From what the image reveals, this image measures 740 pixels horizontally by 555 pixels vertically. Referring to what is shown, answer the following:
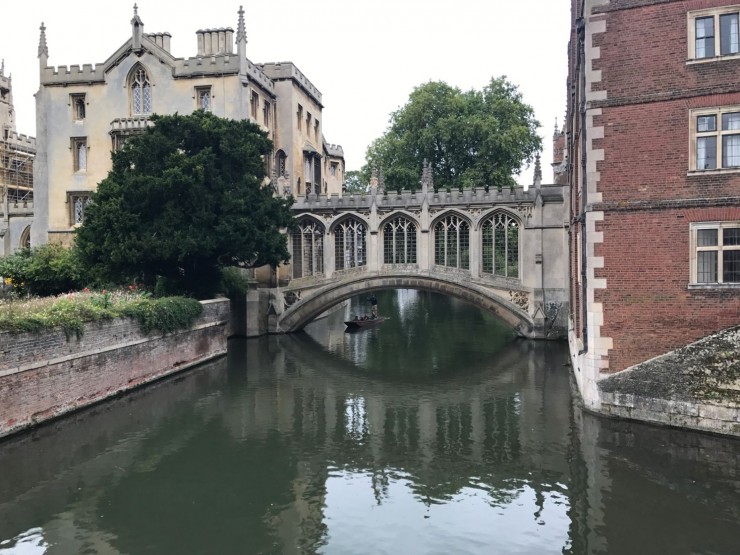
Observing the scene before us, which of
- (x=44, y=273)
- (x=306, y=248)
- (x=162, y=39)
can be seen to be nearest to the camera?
(x=44, y=273)

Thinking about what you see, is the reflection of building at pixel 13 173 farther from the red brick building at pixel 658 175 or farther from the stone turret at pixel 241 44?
the red brick building at pixel 658 175

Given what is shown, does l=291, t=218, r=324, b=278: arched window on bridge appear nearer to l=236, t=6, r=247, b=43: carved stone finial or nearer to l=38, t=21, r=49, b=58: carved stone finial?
l=236, t=6, r=247, b=43: carved stone finial

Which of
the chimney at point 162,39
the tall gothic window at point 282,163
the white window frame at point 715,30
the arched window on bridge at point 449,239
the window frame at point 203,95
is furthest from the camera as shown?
the tall gothic window at point 282,163

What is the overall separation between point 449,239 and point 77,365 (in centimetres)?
1764

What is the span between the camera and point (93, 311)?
15.2 metres

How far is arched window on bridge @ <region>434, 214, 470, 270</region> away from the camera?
1049 inches

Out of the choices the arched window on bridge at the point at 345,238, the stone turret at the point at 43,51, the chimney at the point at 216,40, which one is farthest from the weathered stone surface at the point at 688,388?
the stone turret at the point at 43,51

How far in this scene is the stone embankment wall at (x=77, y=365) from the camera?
12289 mm

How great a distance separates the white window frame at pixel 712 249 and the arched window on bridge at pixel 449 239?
1440cm

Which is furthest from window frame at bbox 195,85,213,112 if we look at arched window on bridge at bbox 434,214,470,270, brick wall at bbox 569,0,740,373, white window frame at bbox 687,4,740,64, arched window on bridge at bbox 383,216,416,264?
white window frame at bbox 687,4,740,64

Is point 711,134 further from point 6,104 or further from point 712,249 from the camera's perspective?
point 6,104

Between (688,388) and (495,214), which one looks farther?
(495,214)

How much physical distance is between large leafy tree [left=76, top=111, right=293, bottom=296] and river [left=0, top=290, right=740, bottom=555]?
5689 mm

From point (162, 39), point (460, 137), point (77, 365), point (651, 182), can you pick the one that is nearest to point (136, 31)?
point (162, 39)
